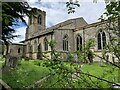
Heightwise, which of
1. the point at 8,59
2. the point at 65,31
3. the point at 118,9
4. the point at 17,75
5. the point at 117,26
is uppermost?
the point at 65,31

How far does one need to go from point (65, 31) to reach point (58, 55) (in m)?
32.7

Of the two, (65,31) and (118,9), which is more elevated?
(65,31)

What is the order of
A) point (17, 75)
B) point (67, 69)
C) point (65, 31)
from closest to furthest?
point (67, 69)
point (17, 75)
point (65, 31)

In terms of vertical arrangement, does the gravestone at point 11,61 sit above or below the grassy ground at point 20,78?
above

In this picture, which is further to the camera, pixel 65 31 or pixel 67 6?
pixel 65 31

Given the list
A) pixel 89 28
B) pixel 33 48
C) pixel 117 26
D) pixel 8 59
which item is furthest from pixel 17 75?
pixel 33 48

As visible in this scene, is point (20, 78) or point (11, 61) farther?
point (11, 61)

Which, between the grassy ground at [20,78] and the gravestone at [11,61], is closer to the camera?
the grassy ground at [20,78]

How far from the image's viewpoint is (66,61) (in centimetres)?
319

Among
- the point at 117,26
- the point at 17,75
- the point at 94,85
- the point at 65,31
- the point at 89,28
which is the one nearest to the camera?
the point at 117,26

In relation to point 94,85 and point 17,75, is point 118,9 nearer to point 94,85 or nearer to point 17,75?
point 94,85

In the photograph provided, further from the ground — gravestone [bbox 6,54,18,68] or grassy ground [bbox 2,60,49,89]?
gravestone [bbox 6,54,18,68]

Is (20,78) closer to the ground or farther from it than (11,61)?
closer to the ground

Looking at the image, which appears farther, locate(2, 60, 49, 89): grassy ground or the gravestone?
the gravestone
